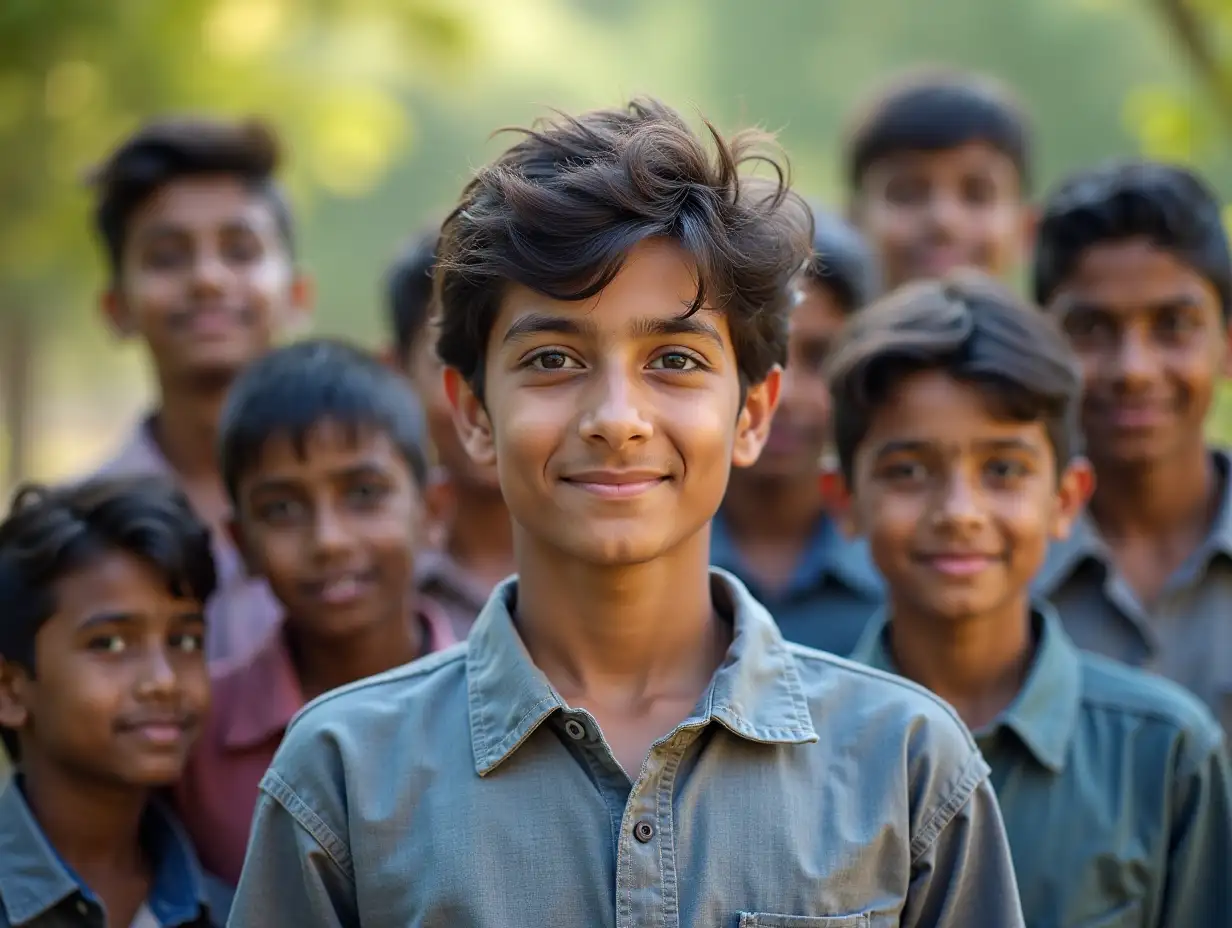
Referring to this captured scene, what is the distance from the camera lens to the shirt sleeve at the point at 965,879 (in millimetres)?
2295

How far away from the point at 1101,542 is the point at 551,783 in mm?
1901

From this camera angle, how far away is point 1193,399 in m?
3.70

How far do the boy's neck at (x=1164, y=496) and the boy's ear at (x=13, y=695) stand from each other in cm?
243

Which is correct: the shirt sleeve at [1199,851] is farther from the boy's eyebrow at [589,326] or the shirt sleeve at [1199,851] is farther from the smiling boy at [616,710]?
the boy's eyebrow at [589,326]

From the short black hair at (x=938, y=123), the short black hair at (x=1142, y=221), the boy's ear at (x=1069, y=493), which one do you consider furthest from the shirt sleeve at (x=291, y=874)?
the short black hair at (x=938, y=123)

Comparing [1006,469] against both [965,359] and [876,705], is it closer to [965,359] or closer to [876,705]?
[965,359]

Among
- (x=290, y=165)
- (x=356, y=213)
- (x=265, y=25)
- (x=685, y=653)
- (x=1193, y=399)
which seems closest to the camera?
(x=685, y=653)

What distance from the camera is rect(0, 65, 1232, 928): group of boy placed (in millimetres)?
2268

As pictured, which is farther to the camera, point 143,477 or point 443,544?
point 443,544

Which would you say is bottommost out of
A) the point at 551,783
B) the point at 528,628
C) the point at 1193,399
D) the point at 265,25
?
the point at 551,783

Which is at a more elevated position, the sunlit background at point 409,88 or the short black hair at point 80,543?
the sunlit background at point 409,88

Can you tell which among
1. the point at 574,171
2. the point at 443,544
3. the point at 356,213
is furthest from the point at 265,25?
the point at 356,213

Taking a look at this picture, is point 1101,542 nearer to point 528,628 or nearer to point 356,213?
point 528,628

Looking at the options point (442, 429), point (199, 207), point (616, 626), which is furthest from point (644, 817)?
point (199, 207)
